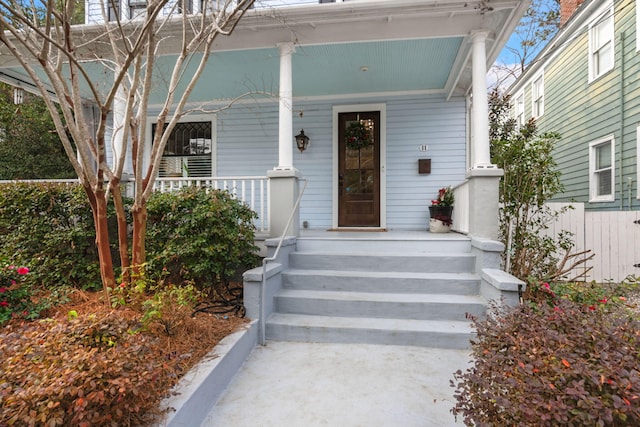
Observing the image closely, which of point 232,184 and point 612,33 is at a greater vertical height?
point 612,33

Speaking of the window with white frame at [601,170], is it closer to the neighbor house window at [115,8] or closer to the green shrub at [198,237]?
the green shrub at [198,237]

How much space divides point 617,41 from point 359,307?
7.55m

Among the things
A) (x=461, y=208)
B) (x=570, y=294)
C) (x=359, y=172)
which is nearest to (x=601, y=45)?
(x=461, y=208)

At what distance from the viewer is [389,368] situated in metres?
2.52

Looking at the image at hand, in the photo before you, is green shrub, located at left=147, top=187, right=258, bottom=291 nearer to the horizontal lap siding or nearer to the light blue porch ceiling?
the light blue porch ceiling

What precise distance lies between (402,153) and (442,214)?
132cm

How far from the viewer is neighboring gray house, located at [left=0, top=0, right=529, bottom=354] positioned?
11.0 ft

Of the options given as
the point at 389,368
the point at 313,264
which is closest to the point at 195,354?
the point at 389,368

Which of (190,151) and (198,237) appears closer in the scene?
(198,237)

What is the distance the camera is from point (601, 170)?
7145 millimetres

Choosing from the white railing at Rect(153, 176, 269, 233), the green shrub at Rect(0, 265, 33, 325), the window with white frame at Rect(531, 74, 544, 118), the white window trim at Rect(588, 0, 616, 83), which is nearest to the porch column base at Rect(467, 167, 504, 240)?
Result: the white railing at Rect(153, 176, 269, 233)

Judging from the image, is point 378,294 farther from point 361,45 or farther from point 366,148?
point 366,148

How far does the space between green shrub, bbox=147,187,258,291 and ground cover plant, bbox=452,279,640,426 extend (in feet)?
8.11

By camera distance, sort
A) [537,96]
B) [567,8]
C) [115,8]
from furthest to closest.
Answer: [537,96] < [567,8] < [115,8]
